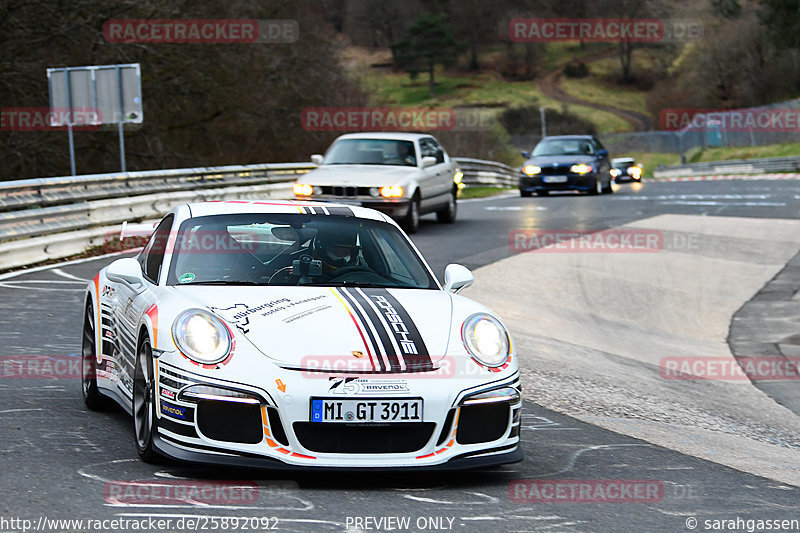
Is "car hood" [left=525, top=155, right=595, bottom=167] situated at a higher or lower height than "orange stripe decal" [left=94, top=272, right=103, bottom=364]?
higher

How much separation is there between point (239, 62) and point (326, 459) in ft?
100

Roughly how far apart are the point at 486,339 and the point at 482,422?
450 millimetres

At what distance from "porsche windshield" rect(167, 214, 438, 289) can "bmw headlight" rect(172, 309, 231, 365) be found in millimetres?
672

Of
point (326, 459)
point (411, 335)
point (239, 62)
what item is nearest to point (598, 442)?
point (411, 335)

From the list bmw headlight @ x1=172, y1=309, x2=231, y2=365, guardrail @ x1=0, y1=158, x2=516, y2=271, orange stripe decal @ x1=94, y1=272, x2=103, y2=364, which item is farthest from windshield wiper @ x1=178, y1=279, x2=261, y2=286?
guardrail @ x1=0, y1=158, x2=516, y2=271

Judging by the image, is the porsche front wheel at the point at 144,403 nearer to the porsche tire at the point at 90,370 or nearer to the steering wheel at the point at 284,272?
the steering wheel at the point at 284,272

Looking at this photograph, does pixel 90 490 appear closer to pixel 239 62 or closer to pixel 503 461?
pixel 503 461

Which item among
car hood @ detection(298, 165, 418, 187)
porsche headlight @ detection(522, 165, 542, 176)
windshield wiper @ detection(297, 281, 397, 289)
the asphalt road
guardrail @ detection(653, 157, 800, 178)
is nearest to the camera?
the asphalt road

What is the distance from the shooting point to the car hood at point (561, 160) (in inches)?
1202

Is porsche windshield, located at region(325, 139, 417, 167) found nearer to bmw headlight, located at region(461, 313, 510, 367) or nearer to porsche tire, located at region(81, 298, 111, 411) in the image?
porsche tire, located at region(81, 298, 111, 411)

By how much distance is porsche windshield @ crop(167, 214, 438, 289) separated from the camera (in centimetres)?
667

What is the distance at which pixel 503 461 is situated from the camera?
19.3 feet

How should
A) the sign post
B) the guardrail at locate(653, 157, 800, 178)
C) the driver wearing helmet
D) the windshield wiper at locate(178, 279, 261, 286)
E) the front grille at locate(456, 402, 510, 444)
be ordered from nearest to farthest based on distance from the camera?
1. the front grille at locate(456, 402, 510, 444)
2. the windshield wiper at locate(178, 279, 261, 286)
3. the driver wearing helmet
4. the sign post
5. the guardrail at locate(653, 157, 800, 178)

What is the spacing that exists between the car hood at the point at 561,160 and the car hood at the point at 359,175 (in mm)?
10976
